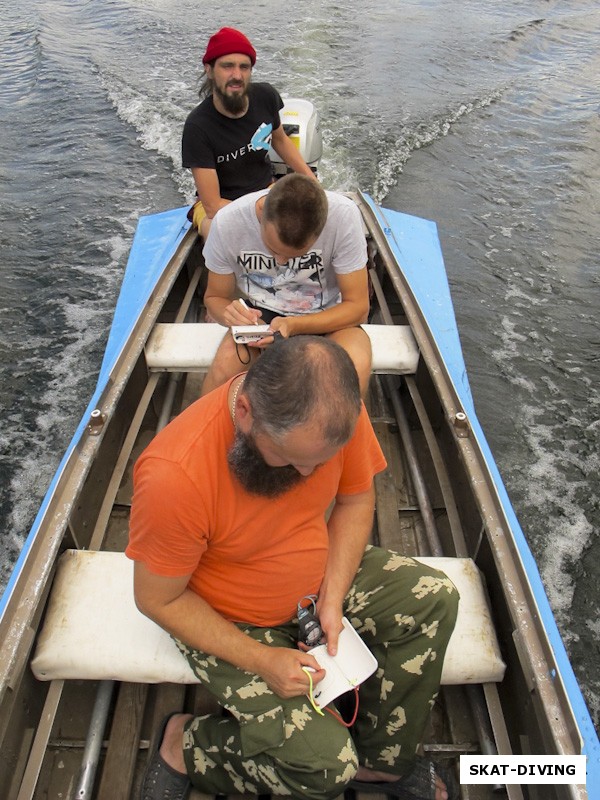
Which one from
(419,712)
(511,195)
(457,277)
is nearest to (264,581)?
(419,712)

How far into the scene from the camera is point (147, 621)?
196cm

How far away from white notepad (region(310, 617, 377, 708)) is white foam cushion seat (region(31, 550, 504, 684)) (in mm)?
329

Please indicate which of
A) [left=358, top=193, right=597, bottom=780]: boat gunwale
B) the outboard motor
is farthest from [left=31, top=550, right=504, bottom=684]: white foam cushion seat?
the outboard motor

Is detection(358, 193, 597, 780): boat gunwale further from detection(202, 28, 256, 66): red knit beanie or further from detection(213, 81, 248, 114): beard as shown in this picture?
detection(202, 28, 256, 66): red knit beanie

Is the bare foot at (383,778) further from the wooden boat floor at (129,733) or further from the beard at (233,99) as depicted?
the beard at (233,99)

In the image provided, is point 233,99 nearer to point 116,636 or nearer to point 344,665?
point 116,636

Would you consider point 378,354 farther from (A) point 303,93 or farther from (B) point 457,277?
(A) point 303,93

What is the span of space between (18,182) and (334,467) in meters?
7.03

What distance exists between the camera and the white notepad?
1.69 m

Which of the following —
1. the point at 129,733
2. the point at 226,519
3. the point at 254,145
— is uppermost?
the point at 254,145

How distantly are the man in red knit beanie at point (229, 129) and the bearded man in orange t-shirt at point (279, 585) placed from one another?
2.25 metres

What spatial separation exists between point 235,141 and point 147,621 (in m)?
2.64

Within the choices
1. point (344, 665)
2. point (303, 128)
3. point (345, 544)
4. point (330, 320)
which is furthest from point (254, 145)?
point (344, 665)

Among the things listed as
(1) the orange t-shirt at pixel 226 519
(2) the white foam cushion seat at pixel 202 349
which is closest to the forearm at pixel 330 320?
(2) the white foam cushion seat at pixel 202 349
